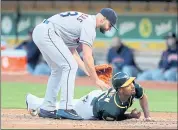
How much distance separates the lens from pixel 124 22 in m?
23.3

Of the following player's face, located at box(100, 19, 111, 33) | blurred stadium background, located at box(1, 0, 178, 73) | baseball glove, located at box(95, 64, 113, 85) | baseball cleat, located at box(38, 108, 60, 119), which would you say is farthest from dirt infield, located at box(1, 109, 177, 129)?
blurred stadium background, located at box(1, 0, 178, 73)

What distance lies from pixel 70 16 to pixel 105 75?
1.10m

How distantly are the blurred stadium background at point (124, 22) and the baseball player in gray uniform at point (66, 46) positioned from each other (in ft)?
36.8

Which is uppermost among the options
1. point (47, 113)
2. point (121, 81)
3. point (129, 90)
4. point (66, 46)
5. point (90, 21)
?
point (90, 21)

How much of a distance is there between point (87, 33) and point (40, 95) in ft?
18.2

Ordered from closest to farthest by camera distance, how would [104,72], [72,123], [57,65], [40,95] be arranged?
[72,123] → [57,65] → [104,72] → [40,95]

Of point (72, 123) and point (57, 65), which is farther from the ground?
point (57, 65)

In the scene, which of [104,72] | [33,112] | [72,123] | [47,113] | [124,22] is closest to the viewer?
[72,123]

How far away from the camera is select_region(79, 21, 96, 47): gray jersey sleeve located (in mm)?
10367

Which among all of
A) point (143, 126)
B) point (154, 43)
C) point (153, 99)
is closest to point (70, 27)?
point (143, 126)

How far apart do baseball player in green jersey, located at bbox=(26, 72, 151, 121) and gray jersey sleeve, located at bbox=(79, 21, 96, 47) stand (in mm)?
635

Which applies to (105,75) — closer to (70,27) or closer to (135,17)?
(70,27)

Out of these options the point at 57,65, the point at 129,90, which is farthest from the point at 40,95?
the point at 129,90

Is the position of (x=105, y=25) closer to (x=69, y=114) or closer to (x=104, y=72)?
(x=104, y=72)
